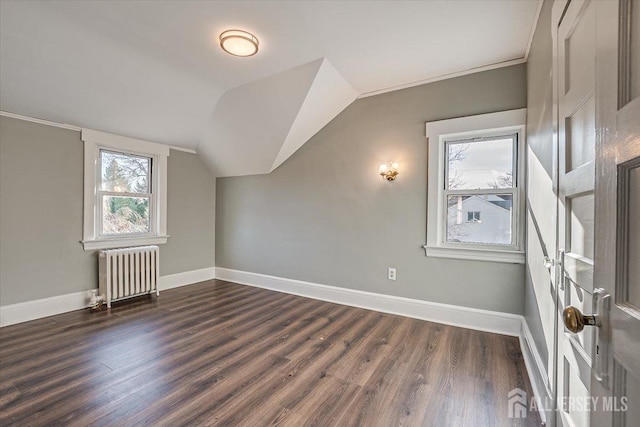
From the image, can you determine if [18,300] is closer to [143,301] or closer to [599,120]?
[143,301]

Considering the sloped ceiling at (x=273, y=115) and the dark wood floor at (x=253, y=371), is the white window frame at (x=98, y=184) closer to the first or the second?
the sloped ceiling at (x=273, y=115)

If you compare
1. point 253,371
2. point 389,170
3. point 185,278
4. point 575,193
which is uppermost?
point 389,170

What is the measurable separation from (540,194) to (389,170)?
60.9 inches

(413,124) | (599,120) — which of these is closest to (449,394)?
(599,120)

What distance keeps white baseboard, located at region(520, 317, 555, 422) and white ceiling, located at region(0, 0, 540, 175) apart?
Result: 2.42 m

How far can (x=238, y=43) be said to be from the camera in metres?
2.38

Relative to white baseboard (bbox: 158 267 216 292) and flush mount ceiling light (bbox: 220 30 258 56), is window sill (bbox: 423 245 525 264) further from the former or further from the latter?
white baseboard (bbox: 158 267 216 292)

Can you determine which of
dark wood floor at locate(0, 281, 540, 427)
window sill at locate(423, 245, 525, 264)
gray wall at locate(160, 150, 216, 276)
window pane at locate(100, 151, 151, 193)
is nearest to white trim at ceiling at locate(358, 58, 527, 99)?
window sill at locate(423, 245, 525, 264)

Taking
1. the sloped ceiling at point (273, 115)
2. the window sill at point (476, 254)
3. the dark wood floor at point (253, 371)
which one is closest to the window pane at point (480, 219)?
the window sill at point (476, 254)

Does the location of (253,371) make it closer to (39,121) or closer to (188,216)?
(188,216)

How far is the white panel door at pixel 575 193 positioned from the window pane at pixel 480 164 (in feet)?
5.18

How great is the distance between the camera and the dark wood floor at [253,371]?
1.64 metres

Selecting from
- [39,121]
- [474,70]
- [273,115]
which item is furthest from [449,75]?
[39,121]

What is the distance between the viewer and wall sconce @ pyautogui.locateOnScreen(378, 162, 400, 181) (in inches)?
125
